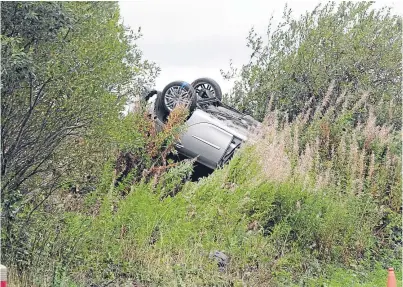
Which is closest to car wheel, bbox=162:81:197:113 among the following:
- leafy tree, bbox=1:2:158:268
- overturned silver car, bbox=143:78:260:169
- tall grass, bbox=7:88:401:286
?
overturned silver car, bbox=143:78:260:169

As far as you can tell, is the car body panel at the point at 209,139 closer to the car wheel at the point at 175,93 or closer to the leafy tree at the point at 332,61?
the car wheel at the point at 175,93

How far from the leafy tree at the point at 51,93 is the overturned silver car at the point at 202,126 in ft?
13.3

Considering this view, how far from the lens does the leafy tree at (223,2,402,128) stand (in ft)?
48.0

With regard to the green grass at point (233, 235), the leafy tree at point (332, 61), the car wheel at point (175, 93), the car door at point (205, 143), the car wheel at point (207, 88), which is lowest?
the green grass at point (233, 235)

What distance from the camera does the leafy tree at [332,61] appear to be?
48.0 feet

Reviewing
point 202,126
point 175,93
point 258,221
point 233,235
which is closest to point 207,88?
point 175,93

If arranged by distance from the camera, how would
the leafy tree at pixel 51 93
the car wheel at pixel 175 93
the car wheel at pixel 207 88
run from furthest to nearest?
the car wheel at pixel 207 88, the car wheel at pixel 175 93, the leafy tree at pixel 51 93

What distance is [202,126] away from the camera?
11.9 m

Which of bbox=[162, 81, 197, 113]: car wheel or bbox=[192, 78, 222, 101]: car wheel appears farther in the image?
bbox=[192, 78, 222, 101]: car wheel

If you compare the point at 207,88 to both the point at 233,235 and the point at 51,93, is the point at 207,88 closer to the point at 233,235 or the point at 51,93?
the point at 233,235

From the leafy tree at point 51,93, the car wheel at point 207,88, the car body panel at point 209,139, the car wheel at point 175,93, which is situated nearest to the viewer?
the leafy tree at point 51,93

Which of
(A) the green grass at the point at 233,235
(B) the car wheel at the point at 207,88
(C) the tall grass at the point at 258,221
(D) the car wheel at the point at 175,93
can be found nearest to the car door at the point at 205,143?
(D) the car wheel at the point at 175,93

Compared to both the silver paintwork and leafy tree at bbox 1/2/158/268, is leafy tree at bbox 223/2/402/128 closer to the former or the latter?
the silver paintwork

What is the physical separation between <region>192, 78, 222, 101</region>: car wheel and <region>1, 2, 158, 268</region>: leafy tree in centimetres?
732
